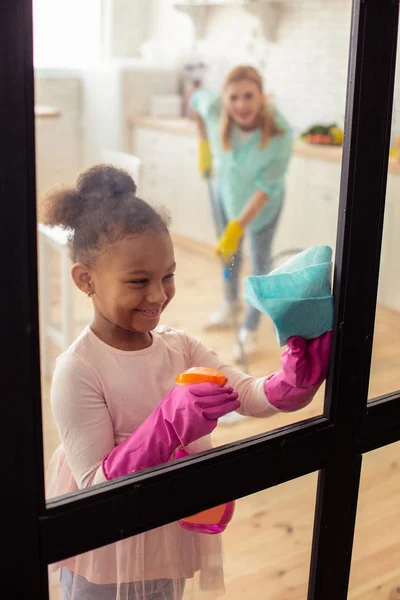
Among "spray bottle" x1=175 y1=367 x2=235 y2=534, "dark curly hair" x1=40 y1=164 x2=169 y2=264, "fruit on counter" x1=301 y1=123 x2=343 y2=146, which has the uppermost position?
"dark curly hair" x1=40 y1=164 x2=169 y2=264

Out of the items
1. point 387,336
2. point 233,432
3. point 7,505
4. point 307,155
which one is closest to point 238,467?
point 233,432

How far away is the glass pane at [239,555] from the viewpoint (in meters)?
0.77

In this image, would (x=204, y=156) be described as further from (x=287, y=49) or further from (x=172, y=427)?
(x=172, y=427)

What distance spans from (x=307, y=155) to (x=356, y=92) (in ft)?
Result: 8.56

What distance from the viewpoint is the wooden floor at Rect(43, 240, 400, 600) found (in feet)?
2.73

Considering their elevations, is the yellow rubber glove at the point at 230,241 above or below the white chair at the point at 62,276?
below

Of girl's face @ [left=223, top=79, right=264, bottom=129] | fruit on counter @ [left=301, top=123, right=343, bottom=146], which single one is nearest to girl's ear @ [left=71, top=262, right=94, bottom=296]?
girl's face @ [left=223, top=79, right=264, bottom=129]

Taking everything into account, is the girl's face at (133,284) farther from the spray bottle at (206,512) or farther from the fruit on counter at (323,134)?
the fruit on counter at (323,134)

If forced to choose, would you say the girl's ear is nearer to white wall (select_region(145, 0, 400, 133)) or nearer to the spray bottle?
the spray bottle

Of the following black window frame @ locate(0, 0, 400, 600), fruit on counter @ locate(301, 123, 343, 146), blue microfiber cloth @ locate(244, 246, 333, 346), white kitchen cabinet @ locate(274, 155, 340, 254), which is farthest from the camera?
fruit on counter @ locate(301, 123, 343, 146)

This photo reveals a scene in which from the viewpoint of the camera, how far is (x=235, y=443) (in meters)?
0.73

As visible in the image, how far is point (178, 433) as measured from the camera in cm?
70

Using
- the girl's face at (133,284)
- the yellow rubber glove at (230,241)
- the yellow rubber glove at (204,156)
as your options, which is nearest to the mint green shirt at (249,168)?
the yellow rubber glove at (204,156)

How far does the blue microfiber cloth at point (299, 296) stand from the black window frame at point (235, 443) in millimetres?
19
